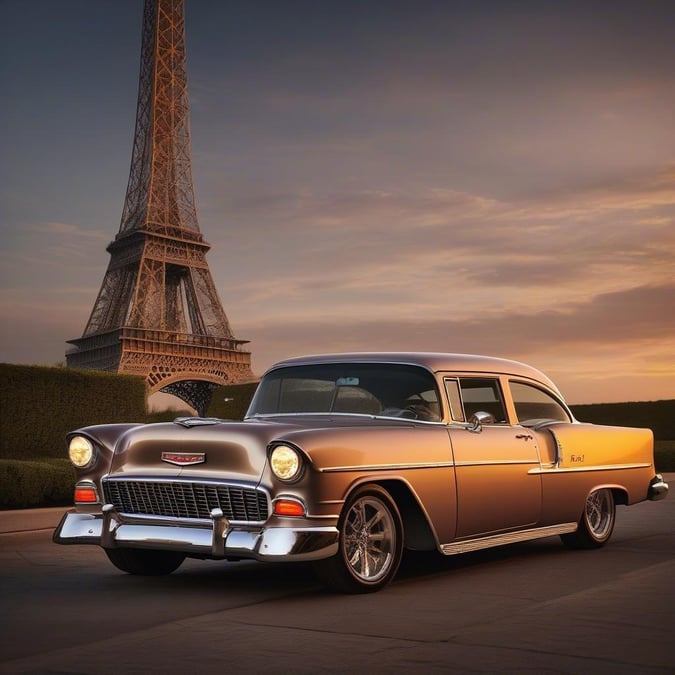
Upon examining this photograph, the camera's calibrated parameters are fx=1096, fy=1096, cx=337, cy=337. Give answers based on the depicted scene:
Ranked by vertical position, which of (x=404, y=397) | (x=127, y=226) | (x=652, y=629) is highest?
(x=127, y=226)

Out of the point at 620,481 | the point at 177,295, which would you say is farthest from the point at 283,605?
the point at 177,295

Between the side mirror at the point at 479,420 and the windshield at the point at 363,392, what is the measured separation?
11.5 inches

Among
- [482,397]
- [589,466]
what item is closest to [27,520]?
[482,397]

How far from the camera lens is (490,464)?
26.9ft

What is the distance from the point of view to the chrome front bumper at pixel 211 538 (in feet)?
21.7

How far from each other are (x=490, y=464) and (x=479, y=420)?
1.13 feet

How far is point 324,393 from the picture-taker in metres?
8.33

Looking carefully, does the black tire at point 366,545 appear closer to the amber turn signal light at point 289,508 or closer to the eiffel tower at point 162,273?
the amber turn signal light at point 289,508

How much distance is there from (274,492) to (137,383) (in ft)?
56.0

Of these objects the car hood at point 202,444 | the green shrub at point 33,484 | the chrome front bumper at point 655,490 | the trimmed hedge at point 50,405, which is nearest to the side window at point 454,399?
the car hood at point 202,444

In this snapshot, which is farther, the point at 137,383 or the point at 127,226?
the point at 127,226

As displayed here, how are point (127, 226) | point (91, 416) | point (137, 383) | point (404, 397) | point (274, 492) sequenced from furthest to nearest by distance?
point (127, 226)
point (137, 383)
point (91, 416)
point (404, 397)
point (274, 492)

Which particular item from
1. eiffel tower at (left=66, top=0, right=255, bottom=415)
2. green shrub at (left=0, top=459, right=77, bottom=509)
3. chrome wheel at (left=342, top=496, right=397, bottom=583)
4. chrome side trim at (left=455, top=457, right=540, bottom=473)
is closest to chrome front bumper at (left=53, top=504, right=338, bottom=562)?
chrome wheel at (left=342, top=496, right=397, bottom=583)

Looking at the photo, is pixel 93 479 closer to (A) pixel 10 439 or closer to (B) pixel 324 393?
(B) pixel 324 393
